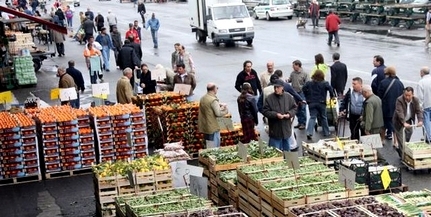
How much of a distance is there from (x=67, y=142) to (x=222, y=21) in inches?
880

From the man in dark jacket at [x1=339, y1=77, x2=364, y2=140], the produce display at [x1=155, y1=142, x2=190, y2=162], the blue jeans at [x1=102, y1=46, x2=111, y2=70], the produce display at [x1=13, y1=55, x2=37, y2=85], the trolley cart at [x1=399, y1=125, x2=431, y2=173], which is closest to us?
the trolley cart at [x1=399, y1=125, x2=431, y2=173]

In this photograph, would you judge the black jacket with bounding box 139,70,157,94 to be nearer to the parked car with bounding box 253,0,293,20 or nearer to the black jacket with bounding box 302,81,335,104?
the black jacket with bounding box 302,81,335,104

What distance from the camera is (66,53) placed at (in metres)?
40.0

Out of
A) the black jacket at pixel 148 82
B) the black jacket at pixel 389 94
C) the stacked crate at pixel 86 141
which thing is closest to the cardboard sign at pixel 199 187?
the stacked crate at pixel 86 141

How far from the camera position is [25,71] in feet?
98.8

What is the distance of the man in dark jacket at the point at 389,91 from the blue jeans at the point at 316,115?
4.99ft

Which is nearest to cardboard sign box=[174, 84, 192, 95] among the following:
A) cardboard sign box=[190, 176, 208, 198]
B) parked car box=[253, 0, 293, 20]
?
cardboard sign box=[190, 176, 208, 198]

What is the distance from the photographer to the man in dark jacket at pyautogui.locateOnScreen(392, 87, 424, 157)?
16625 millimetres

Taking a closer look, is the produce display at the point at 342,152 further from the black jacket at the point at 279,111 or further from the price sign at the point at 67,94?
the price sign at the point at 67,94

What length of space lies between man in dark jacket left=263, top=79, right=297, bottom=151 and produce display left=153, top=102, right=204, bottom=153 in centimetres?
263

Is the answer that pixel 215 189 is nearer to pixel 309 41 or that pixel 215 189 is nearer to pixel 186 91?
pixel 186 91

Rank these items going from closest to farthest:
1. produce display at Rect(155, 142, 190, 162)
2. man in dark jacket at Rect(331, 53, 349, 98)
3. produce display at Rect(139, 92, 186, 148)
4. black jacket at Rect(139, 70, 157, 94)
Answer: produce display at Rect(155, 142, 190, 162), produce display at Rect(139, 92, 186, 148), man in dark jacket at Rect(331, 53, 349, 98), black jacket at Rect(139, 70, 157, 94)

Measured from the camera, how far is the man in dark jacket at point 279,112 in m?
16.2

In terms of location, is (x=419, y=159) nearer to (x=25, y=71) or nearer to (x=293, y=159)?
(x=293, y=159)
